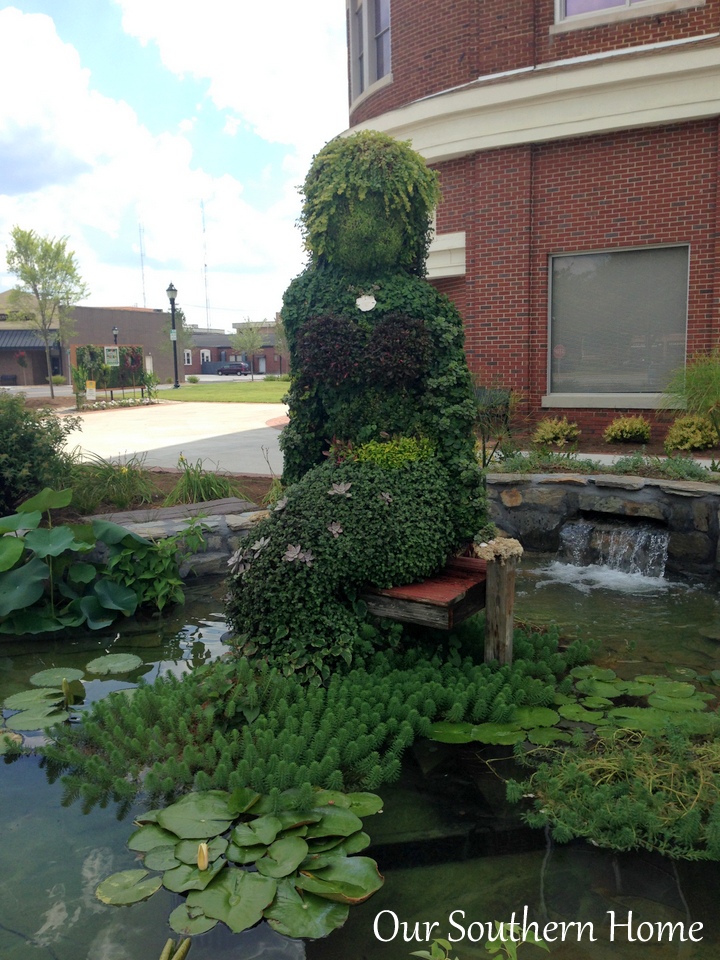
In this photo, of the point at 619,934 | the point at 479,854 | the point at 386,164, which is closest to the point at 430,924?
the point at 479,854

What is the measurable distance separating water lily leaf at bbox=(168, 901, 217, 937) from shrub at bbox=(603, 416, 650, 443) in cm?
999

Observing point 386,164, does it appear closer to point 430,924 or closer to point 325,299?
point 325,299

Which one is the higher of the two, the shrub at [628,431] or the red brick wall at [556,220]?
the red brick wall at [556,220]

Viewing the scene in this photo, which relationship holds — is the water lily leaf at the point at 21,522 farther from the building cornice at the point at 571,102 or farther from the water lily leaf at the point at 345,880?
the building cornice at the point at 571,102

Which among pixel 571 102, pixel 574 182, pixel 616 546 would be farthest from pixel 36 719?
pixel 571 102

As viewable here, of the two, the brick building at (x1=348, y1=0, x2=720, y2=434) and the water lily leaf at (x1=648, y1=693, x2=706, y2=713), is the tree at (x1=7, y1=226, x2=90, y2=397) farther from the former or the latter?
the water lily leaf at (x1=648, y1=693, x2=706, y2=713)

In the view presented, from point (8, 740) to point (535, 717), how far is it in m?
2.62

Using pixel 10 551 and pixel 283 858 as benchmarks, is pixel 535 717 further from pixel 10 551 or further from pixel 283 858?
pixel 10 551

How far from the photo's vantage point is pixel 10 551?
540 cm

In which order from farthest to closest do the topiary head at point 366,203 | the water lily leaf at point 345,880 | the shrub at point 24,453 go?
1. the shrub at point 24,453
2. the topiary head at point 366,203
3. the water lily leaf at point 345,880

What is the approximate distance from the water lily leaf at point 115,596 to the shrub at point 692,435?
6.91 m

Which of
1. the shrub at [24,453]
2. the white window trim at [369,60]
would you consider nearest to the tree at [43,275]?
the white window trim at [369,60]

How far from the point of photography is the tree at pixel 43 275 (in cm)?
3309

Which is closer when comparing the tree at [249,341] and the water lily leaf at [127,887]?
the water lily leaf at [127,887]
